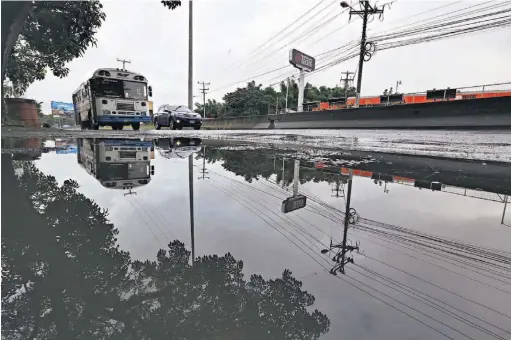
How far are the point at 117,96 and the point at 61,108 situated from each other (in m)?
35.6

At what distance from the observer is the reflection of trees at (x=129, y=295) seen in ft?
2.43

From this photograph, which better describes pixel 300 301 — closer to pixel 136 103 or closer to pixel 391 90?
pixel 136 103

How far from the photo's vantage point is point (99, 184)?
7.42 feet

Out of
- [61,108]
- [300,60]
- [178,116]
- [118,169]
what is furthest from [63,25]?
[61,108]

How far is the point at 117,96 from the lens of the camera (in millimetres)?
11328

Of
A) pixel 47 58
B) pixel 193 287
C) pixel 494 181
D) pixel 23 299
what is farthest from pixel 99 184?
pixel 47 58

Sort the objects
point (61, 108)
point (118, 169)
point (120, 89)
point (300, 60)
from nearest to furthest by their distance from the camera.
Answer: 1. point (118, 169)
2. point (120, 89)
3. point (300, 60)
4. point (61, 108)

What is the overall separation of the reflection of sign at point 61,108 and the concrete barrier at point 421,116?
127ft

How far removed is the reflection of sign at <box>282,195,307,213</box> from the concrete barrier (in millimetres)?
7239

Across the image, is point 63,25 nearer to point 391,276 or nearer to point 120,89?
point 120,89

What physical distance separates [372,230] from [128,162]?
2853 millimetres

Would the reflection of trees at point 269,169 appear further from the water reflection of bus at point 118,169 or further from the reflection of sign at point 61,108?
the reflection of sign at point 61,108

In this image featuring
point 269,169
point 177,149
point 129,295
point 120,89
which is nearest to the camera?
point 129,295

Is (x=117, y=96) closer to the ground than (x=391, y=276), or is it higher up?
higher up
